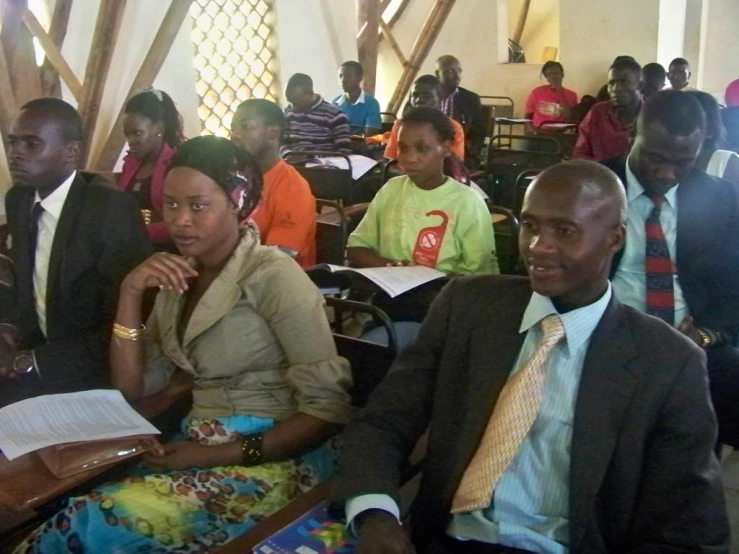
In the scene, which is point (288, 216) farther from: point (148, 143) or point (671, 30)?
point (671, 30)

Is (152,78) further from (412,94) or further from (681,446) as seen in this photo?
(681,446)

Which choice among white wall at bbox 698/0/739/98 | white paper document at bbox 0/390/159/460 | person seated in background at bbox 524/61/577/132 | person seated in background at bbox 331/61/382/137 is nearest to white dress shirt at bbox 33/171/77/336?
white paper document at bbox 0/390/159/460

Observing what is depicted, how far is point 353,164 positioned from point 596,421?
3.32 metres

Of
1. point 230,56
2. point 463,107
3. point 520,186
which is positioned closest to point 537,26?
point 463,107

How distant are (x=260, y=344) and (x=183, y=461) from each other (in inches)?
10.2

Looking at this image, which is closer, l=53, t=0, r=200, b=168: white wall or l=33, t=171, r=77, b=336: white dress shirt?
l=33, t=171, r=77, b=336: white dress shirt

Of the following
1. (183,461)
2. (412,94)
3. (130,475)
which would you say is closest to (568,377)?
(183,461)

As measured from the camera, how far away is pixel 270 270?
145 cm

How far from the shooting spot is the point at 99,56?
473 cm

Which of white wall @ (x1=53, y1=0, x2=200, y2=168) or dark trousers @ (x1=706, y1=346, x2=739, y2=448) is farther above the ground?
white wall @ (x1=53, y1=0, x2=200, y2=168)

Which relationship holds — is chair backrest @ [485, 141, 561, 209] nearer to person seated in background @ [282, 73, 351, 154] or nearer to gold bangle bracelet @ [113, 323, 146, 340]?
person seated in background @ [282, 73, 351, 154]

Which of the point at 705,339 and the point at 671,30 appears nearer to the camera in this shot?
the point at 705,339

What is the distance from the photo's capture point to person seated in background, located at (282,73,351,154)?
5.06 m

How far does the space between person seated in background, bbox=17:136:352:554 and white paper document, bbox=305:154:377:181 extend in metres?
2.51
